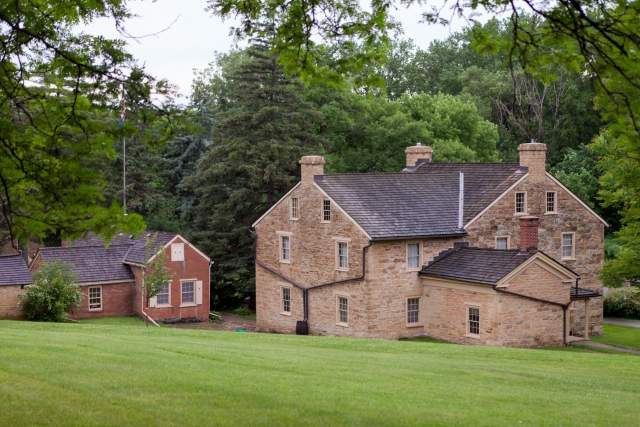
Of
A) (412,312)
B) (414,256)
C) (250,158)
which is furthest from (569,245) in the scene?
(250,158)

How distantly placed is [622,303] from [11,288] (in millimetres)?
30317

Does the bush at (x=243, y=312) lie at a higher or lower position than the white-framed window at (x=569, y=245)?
lower

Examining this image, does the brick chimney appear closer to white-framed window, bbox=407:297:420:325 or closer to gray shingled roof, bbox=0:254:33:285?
white-framed window, bbox=407:297:420:325

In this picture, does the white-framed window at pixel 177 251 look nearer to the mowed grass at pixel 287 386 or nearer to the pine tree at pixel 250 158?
the pine tree at pixel 250 158

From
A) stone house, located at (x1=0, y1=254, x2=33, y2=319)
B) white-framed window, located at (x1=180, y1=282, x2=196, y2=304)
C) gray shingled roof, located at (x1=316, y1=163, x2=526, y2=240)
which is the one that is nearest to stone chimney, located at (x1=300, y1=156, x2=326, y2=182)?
gray shingled roof, located at (x1=316, y1=163, x2=526, y2=240)

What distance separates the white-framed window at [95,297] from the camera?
41.4 meters

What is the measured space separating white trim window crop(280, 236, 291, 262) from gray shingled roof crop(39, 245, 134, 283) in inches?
343

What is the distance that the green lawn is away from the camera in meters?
34.7

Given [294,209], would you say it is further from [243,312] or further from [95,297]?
[243,312]

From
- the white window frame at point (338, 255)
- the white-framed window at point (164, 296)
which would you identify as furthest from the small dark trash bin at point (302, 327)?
the white-framed window at point (164, 296)

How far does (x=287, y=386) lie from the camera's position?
1437 cm

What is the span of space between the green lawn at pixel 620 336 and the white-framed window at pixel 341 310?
34.7ft

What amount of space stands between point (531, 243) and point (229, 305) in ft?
73.6

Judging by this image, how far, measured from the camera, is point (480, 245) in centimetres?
3594
